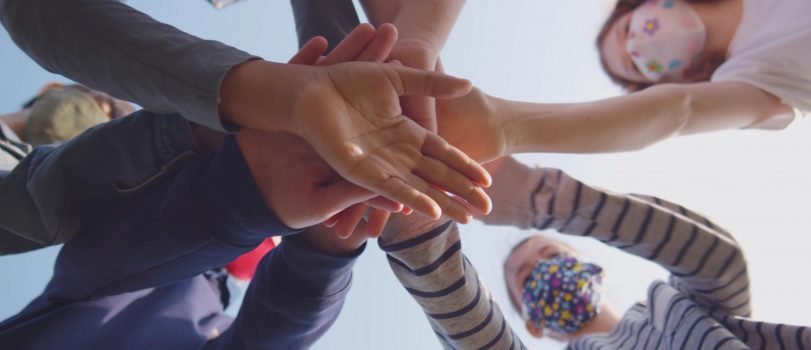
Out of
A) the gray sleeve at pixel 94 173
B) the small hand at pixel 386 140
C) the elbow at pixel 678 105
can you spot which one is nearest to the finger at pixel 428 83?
the small hand at pixel 386 140

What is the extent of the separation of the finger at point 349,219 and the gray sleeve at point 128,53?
0.12m

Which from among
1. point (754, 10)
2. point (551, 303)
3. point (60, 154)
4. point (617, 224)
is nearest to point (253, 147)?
point (60, 154)

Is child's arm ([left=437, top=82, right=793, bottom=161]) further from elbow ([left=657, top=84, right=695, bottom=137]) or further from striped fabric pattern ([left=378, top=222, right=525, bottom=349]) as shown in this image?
striped fabric pattern ([left=378, top=222, right=525, bottom=349])

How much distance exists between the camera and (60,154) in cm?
52

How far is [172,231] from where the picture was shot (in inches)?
18.5

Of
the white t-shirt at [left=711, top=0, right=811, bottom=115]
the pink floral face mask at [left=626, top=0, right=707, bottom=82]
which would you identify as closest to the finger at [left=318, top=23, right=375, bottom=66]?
the white t-shirt at [left=711, top=0, right=811, bottom=115]

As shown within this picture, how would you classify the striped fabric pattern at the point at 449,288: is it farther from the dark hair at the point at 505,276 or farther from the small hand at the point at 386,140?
the dark hair at the point at 505,276

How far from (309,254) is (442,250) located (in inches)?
5.2

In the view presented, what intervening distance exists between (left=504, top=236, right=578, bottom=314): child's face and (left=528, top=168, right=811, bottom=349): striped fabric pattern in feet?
1.17

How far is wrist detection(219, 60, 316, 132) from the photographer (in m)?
0.38

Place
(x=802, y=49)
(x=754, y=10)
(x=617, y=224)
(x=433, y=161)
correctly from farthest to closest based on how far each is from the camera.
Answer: (x=754, y=10) → (x=802, y=49) → (x=617, y=224) → (x=433, y=161)

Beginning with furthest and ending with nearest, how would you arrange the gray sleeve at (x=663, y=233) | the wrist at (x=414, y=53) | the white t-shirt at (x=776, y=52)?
1. the white t-shirt at (x=776, y=52)
2. the gray sleeve at (x=663, y=233)
3. the wrist at (x=414, y=53)

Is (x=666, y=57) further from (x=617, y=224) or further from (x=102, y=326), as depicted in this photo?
(x=102, y=326)

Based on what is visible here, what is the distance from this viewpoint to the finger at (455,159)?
0.41m
